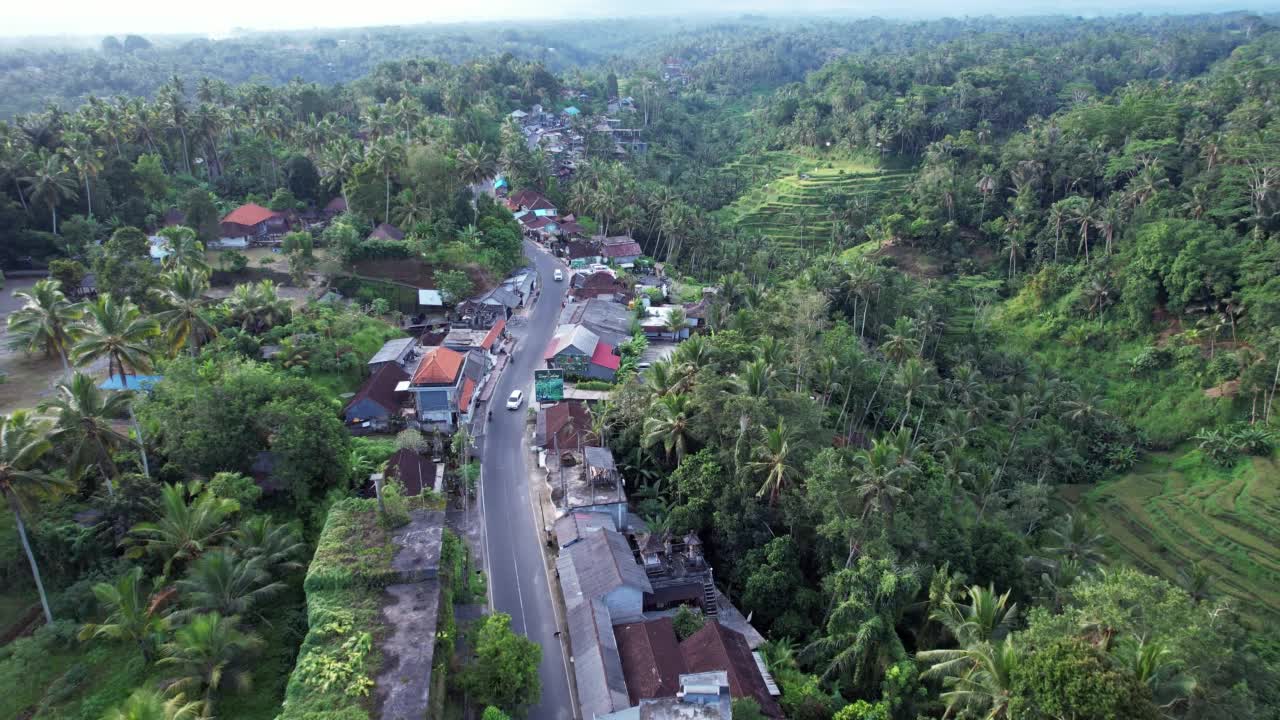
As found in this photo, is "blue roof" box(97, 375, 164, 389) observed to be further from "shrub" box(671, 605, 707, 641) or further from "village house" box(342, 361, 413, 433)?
"shrub" box(671, 605, 707, 641)

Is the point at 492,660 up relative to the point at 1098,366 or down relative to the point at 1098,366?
up

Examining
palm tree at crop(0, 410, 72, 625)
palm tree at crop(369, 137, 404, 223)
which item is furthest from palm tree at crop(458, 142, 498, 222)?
palm tree at crop(0, 410, 72, 625)

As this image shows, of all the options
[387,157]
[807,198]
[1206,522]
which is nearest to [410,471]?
[387,157]

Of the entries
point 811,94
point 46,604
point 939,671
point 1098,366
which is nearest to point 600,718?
point 939,671

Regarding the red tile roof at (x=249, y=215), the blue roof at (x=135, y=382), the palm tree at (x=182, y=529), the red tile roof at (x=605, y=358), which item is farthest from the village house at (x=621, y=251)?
the palm tree at (x=182, y=529)

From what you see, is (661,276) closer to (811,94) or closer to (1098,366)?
(1098,366)

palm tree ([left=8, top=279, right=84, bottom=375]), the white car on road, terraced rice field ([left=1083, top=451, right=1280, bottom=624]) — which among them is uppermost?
palm tree ([left=8, top=279, right=84, bottom=375])

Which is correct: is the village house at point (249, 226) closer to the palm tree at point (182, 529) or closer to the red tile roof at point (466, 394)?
the red tile roof at point (466, 394)

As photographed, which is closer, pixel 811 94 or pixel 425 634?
pixel 425 634
